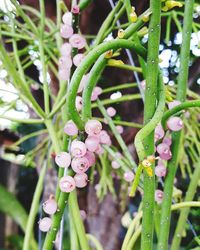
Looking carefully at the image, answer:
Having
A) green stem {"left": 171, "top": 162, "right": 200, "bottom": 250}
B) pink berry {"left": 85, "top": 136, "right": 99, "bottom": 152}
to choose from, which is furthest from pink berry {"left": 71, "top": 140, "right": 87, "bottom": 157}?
green stem {"left": 171, "top": 162, "right": 200, "bottom": 250}

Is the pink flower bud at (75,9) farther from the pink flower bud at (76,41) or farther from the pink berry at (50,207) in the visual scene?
the pink berry at (50,207)

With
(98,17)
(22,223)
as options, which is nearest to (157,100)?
(22,223)

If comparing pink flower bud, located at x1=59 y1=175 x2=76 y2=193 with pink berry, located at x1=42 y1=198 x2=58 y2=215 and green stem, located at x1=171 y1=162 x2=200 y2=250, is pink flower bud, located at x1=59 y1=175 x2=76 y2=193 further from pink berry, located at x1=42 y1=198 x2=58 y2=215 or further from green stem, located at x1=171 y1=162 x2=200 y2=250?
green stem, located at x1=171 y1=162 x2=200 y2=250

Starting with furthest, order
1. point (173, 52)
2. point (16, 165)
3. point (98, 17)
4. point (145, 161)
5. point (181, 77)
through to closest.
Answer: point (16, 165)
point (173, 52)
point (98, 17)
point (181, 77)
point (145, 161)

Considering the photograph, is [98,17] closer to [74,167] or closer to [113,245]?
[113,245]

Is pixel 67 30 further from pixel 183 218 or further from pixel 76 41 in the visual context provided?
pixel 183 218

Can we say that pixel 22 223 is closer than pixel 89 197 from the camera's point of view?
Yes

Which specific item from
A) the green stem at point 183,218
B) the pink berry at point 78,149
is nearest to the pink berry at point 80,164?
the pink berry at point 78,149
